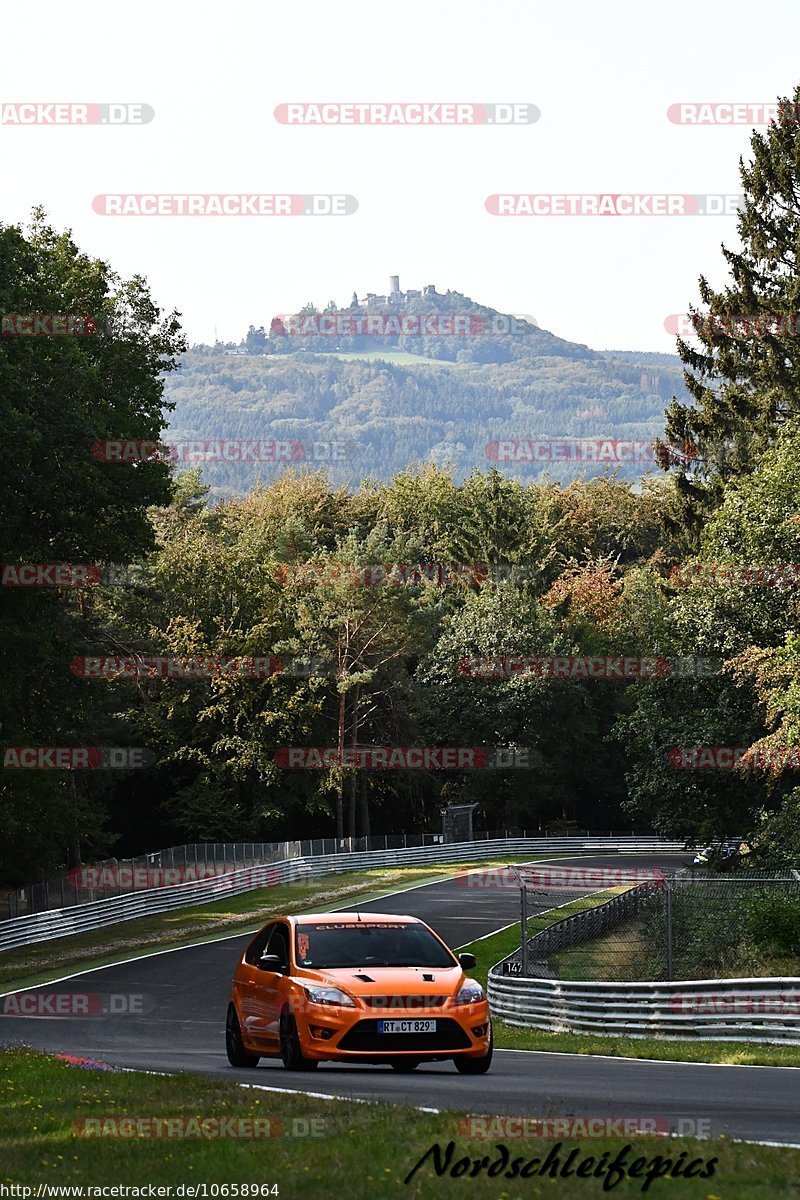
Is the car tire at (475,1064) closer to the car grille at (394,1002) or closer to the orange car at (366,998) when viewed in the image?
the orange car at (366,998)

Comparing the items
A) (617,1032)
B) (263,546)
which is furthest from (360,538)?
(617,1032)

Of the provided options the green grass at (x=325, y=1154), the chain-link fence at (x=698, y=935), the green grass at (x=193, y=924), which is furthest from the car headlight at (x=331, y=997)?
the green grass at (x=193, y=924)

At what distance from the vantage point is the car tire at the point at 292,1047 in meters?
14.3

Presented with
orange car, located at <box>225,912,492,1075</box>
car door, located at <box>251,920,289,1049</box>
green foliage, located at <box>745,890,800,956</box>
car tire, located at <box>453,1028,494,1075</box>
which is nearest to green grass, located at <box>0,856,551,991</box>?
green foliage, located at <box>745,890,800,956</box>

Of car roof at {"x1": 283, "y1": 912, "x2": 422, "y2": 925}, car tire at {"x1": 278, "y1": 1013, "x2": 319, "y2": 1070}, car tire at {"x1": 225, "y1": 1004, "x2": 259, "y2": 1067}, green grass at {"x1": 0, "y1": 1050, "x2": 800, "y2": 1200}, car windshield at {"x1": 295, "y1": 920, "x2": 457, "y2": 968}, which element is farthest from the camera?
car tire at {"x1": 225, "y1": 1004, "x2": 259, "y2": 1067}

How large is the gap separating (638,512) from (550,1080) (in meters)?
92.7

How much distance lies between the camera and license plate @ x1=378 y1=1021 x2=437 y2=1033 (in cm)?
1387

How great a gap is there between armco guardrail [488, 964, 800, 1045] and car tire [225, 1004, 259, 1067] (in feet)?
21.3

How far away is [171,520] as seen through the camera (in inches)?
3770

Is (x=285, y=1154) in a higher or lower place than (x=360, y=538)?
lower

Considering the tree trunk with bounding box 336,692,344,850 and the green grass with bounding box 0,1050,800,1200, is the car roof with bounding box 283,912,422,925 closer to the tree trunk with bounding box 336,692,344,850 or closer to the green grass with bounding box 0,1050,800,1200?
the green grass with bounding box 0,1050,800,1200

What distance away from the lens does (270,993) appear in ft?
49.2

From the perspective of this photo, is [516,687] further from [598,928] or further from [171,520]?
[598,928]

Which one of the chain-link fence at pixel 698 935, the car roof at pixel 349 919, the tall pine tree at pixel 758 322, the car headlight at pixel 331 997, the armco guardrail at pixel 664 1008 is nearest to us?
the car headlight at pixel 331 997
